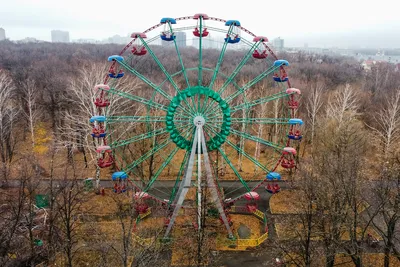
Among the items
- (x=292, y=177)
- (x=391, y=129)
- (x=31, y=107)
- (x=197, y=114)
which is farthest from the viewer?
(x=31, y=107)

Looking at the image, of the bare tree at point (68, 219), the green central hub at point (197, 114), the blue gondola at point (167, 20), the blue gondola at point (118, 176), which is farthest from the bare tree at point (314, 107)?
the bare tree at point (68, 219)

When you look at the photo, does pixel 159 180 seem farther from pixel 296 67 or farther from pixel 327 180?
pixel 296 67

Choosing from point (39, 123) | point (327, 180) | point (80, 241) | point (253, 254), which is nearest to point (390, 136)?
point (327, 180)

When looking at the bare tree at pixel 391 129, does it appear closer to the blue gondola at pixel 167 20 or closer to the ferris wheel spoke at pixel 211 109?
the ferris wheel spoke at pixel 211 109

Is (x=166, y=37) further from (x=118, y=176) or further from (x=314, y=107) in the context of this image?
(x=314, y=107)

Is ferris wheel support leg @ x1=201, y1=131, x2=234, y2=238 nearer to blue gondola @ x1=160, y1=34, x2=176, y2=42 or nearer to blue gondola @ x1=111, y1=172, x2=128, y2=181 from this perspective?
blue gondola @ x1=111, y1=172, x2=128, y2=181

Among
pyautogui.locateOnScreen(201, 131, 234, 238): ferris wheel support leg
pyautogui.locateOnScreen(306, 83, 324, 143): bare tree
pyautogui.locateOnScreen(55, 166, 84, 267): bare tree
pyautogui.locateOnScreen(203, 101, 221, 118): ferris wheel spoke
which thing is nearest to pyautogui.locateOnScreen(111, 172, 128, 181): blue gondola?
pyautogui.locateOnScreen(55, 166, 84, 267): bare tree

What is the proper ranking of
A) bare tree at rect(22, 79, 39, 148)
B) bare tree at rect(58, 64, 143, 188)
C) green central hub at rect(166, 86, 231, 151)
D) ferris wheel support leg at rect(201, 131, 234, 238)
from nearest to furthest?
green central hub at rect(166, 86, 231, 151) < ferris wheel support leg at rect(201, 131, 234, 238) < bare tree at rect(58, 64, 143, 188) < bare tree at rect(22, 79, 39, 148)

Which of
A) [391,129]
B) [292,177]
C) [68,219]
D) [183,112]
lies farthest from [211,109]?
[391,129]
